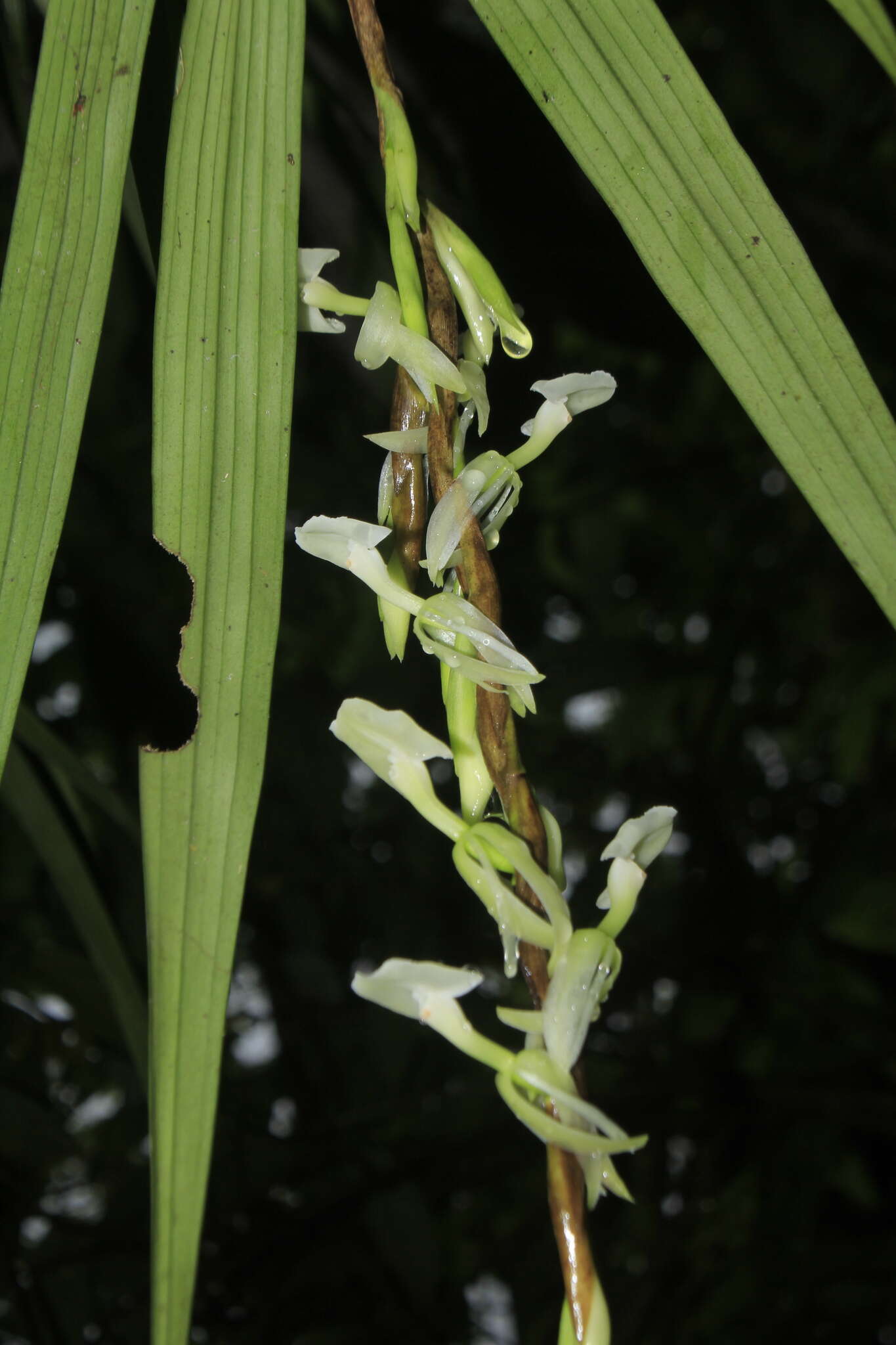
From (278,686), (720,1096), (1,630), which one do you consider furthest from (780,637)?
(1,630)

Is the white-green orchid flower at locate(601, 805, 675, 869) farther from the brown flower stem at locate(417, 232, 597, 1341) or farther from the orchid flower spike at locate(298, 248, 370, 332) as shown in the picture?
the orchid flower spike at locate(298, 248, 370, 332)

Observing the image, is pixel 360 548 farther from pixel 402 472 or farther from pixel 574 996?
pixel 574 996

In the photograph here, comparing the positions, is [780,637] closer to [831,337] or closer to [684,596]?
[684,596]

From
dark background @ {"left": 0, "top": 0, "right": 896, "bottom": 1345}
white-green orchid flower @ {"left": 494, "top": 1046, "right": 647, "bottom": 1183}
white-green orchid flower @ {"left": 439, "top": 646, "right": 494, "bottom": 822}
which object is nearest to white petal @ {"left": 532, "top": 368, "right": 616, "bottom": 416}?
white-green orchid flower @ {"left": 439, "top": 646, "right": 494, "bottom": 822}

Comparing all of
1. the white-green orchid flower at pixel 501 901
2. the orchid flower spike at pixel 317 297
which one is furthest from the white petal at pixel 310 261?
the white-green orchid flower at pixel 501 901

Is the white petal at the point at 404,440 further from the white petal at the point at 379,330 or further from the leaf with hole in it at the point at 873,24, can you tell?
the leaf with hole in it at the point at 873,24

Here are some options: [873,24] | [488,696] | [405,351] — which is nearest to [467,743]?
[488,696]
